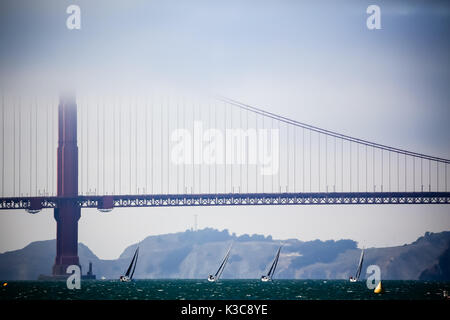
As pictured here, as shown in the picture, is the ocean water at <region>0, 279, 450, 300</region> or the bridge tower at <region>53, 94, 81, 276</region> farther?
the bridge tower at <region>53, 94, 81, 276</region>

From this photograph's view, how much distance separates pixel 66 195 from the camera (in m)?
112

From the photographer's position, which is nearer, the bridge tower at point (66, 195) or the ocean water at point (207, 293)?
the ocean water at point (207, 293)

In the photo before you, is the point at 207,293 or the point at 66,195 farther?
the point at 66,195

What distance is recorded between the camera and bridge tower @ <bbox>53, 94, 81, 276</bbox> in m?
110

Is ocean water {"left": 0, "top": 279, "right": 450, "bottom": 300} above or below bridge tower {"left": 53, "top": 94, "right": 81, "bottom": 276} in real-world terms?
below

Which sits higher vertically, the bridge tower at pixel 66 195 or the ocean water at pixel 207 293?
the bridge tower at pixel 66 195

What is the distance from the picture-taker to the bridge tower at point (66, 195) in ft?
361

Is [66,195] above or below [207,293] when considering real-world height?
above
